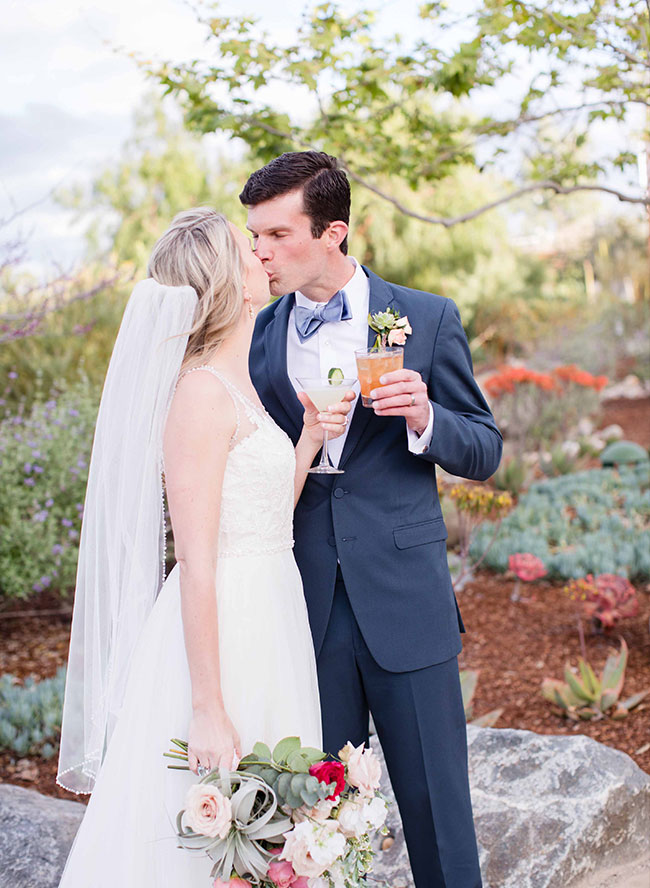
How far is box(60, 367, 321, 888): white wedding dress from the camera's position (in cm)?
216

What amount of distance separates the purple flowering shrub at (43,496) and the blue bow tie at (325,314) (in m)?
3.30

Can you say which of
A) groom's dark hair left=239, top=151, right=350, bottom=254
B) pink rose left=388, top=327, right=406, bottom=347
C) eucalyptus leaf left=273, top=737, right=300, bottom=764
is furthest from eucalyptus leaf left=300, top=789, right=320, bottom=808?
groom's dark hair left=239, top=151, right=350, bottom=254

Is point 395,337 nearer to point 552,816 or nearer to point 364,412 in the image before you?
point 364,412

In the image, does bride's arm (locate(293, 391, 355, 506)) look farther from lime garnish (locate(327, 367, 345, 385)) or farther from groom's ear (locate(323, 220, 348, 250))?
groom's ear (locate(323, 220, 348, 250))

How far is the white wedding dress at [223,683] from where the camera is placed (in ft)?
7.09

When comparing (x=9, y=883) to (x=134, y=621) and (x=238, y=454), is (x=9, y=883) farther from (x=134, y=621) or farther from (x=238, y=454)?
(x=238, y=454)

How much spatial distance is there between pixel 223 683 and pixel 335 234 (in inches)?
57.9

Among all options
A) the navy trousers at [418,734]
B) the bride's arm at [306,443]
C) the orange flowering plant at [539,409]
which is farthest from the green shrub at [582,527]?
the bride's arm at [306,443]

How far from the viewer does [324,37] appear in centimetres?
450

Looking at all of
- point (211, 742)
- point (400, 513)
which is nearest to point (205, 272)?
point (400, 513)

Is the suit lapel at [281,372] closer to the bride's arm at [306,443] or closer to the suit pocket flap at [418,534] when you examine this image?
the bride's arm at [306,443]

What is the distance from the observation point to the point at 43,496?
19.2 ft

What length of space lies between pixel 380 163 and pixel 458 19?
106 centimetres

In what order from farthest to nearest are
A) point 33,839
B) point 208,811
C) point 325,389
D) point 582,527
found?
point 582,527 → point 33,839 → point 325,389 → point 208,811
